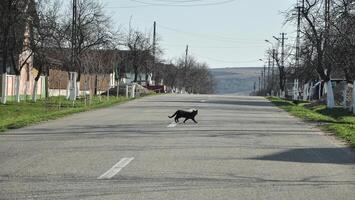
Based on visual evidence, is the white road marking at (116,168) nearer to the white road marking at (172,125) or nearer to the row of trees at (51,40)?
the white road marking at (172,125)

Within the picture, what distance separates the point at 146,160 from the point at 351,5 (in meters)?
16.6

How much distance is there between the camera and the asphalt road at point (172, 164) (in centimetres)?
920

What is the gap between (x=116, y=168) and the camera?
11.3 m

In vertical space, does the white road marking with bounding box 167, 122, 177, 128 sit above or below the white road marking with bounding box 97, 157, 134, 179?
above

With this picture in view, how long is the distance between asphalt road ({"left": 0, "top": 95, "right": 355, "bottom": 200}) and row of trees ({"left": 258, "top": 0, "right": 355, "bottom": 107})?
320 inches

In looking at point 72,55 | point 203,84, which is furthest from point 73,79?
point 203,84

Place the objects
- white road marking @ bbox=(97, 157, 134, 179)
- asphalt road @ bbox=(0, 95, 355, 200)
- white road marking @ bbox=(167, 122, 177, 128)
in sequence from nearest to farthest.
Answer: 1. asphalt road @ bbox=(0, 95, 355, 200)
2. white road marking @ bbox=(97, 157, 134, 179)
3. white road marking @ bbox=(167, 122, 177, 128)

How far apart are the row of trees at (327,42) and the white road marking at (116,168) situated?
15107 mm

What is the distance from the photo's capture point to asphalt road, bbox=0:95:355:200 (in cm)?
920

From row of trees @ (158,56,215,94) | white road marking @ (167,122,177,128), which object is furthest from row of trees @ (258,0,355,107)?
row of trees @ (158,56,215,94)

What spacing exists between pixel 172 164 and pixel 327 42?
83.9 ft

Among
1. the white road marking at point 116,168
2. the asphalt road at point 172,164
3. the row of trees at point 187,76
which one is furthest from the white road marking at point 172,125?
the row of trees at point 187,76

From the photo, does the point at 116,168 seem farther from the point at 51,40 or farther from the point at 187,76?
the point at 187,76

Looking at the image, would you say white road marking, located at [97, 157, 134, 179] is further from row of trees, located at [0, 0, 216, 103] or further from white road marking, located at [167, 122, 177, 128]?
row of trees, located at [0, 0, 216, 103]
